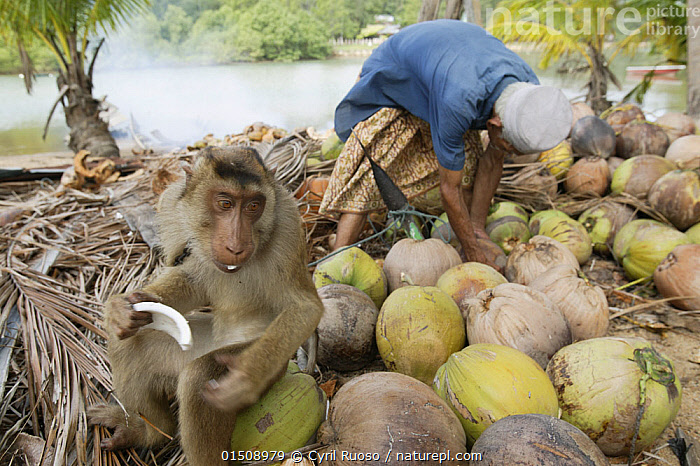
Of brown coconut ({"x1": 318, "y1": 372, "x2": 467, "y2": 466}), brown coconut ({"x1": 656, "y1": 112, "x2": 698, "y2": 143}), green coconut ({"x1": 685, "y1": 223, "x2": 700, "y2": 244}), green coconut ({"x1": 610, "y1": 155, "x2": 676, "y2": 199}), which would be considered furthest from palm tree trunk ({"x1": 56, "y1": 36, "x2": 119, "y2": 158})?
brown coconut ({"x1": 656, "y1": 112, "x2": 698, "y2": 143})

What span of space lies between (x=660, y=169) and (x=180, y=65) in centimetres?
1310

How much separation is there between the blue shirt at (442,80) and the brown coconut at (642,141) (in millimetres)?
2284

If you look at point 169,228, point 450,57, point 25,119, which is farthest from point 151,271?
point 25,119

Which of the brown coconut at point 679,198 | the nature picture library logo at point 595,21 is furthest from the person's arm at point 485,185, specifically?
the nature picture library logo at point 595,21

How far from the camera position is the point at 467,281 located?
2.55 metres

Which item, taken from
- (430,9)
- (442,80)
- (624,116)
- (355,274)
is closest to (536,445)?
(355,274)

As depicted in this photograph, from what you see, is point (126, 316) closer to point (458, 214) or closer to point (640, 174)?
point (458, 214)

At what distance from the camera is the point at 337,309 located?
236cm

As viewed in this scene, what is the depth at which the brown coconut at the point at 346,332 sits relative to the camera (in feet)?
7.63

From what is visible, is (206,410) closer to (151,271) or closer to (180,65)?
(151,271)

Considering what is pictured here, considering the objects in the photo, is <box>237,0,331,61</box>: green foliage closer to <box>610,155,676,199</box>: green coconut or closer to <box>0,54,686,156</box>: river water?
<box>0,54,686,156</box>: river water

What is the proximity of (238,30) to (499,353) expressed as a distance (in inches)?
500

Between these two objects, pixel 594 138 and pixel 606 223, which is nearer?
pixel 606 223

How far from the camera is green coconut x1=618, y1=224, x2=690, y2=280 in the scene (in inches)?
129
